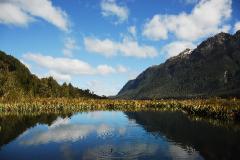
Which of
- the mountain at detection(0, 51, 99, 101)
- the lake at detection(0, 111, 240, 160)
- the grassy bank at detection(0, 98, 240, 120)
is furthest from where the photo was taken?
the mountain at detection(0, 51, 99, 101)

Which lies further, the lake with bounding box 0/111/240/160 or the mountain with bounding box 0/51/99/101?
the mountain with bounding box 0/51/99/101

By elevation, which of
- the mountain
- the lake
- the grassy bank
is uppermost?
the mountain

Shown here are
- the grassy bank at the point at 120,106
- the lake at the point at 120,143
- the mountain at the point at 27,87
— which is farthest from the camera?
the mountain at the point at 27,87

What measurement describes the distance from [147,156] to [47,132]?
78.3ft

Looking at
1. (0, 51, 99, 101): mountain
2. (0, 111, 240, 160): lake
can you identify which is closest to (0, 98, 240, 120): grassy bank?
(0, 111, 240, 160): lake

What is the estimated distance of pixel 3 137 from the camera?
46.9m

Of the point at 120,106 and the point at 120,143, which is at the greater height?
the point at 120,106

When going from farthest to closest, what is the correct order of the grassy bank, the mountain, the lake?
1. the mountain
2. the grassy bank
3. the lake

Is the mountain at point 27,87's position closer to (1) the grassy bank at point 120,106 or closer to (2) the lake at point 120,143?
(1) the grassy bank at point 120,106

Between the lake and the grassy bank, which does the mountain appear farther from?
the lake

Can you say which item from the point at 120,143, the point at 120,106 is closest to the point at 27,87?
the point at 120,106

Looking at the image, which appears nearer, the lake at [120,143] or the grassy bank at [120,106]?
the lake at [120,143]

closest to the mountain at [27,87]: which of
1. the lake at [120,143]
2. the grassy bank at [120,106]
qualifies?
the grassy bank at [120,106]

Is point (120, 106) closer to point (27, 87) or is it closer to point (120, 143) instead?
point (27, 87)
